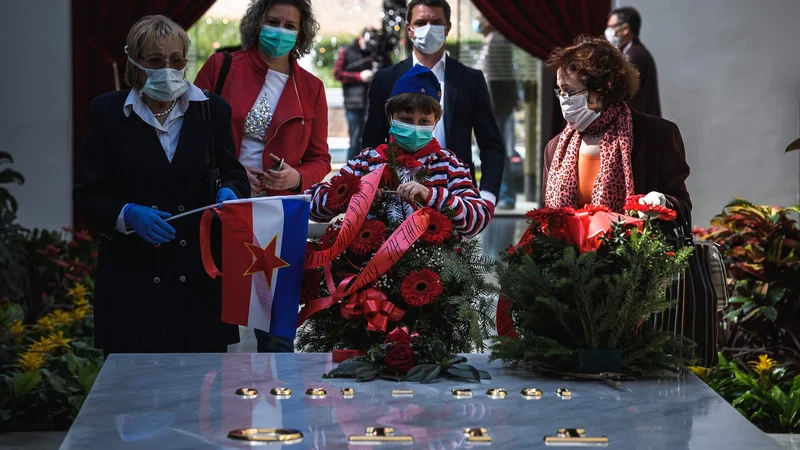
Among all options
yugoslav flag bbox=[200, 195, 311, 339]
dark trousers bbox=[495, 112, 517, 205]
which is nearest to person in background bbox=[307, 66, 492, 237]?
yugoslav flag bbox=[200, 195, 311, 339]

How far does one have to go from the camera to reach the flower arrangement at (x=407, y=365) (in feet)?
9.00

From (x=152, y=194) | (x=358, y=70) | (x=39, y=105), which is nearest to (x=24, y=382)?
(x=152, y=194)

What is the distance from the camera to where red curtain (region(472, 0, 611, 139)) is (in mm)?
9344

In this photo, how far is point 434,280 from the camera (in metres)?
3.32

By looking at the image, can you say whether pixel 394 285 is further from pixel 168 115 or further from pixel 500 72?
pixel 500 72

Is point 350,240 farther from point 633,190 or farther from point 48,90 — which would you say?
point 48,90

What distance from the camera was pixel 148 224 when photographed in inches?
136

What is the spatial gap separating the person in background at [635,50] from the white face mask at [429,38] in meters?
3.12

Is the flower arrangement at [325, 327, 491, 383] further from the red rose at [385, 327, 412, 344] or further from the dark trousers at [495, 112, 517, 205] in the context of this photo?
the dark trousers at [495, 112, 517, 205]

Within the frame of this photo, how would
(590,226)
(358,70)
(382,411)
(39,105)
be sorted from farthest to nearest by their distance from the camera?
1. (358,70)
2. (39,105)
3. (590,226)
4. (382,411)

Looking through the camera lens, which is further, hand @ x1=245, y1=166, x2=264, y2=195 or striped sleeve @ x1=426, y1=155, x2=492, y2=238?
hand @ x1=245, y1=166, x2=264, y2=195

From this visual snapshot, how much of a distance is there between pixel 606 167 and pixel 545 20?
5.46m

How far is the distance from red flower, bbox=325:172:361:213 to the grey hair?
115cm

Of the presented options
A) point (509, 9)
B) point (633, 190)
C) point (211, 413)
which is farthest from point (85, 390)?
point (509, 9)
